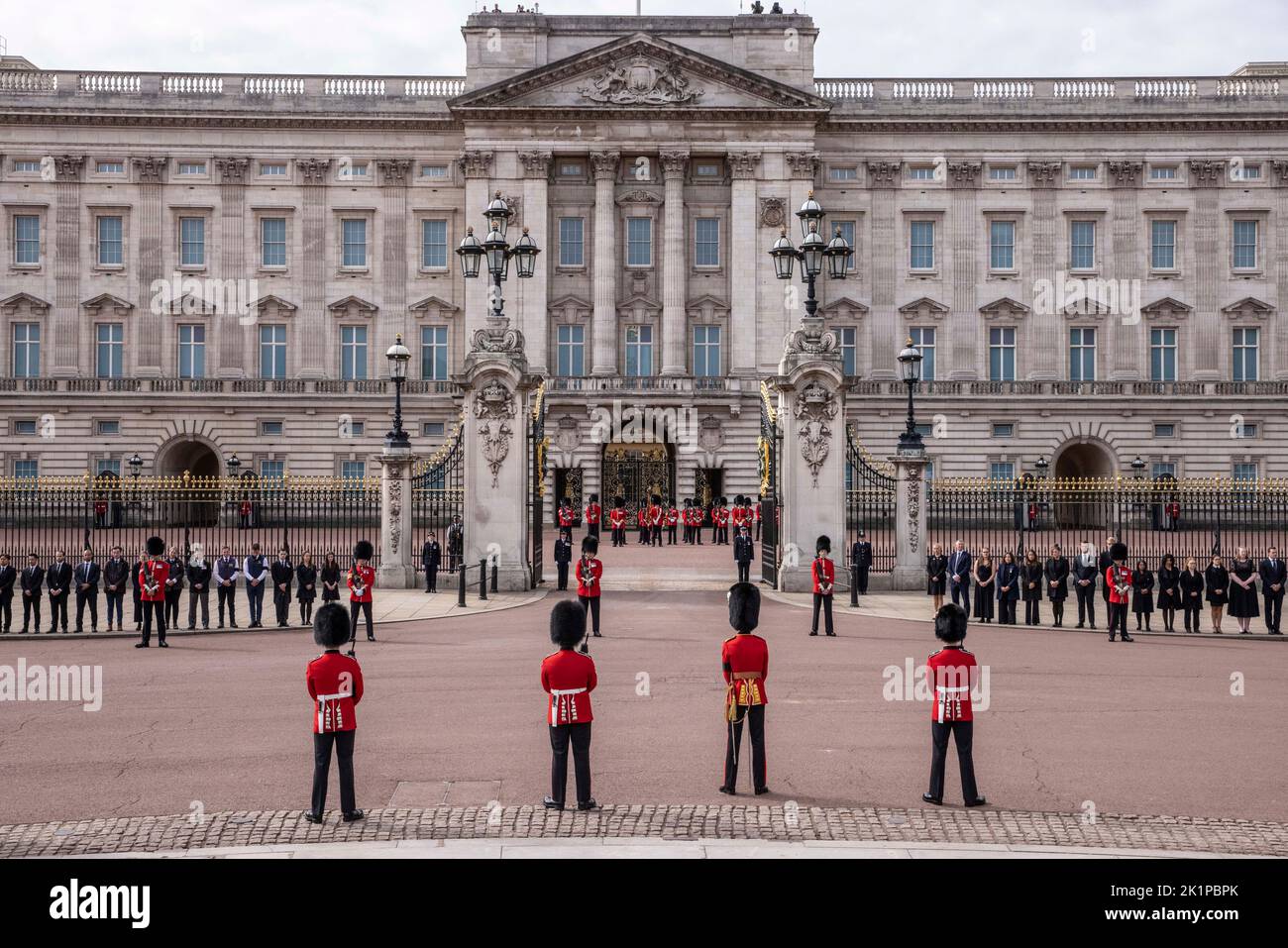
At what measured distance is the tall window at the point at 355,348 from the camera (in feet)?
181

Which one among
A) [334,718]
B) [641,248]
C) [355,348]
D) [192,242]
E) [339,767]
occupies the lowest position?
[339,767]

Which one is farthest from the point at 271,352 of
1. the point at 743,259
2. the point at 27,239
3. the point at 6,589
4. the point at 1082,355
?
the point at 1082,355

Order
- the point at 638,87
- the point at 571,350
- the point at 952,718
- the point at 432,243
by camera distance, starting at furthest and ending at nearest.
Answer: the point at 432,243 → the point at 571,350 → the point at 638,87 → the point at 952,718

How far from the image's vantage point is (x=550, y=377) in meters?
52.9

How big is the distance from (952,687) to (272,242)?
5136 cm

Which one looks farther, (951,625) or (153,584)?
(153,584)

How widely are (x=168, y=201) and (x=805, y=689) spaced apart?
4930cm

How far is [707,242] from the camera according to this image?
5481 cm

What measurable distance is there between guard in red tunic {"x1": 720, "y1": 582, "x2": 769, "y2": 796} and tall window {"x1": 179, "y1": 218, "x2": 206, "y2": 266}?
50.9 meters

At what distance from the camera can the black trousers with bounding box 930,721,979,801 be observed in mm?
9453

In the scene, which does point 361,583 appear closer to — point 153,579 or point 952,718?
point 153,579

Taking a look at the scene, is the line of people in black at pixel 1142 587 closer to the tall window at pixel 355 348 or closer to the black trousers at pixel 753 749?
the black trousers at pixel 753 749

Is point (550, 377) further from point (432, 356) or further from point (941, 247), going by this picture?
point (941, 247)

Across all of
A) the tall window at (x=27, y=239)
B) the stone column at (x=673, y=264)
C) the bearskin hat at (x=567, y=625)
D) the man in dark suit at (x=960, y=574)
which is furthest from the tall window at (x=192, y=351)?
the bearskin hat at (x=567, y=625)
